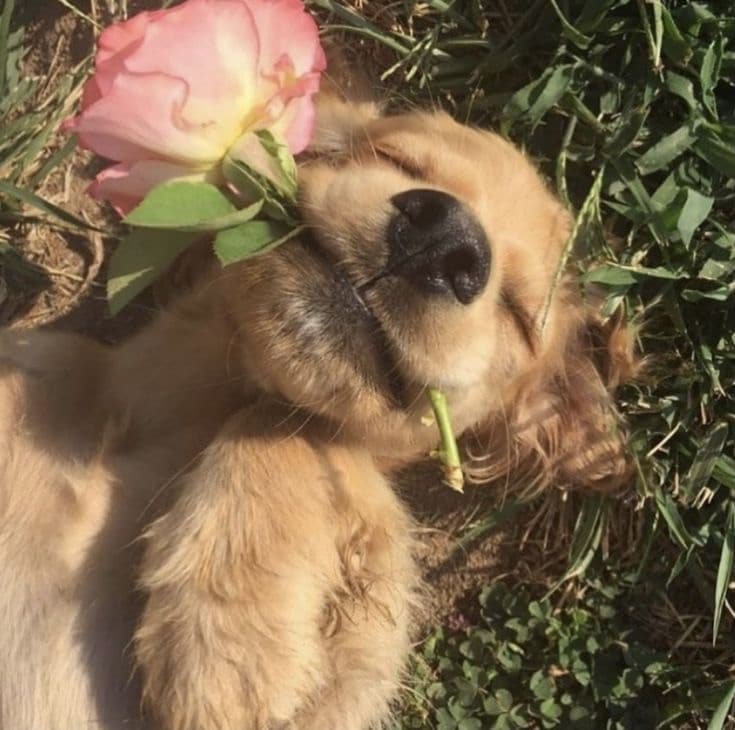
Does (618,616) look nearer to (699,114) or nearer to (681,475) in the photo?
(681,475)

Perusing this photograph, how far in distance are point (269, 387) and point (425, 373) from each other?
1.22 ft

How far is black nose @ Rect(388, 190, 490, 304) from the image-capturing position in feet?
6.73

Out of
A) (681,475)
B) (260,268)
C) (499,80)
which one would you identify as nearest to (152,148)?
(260,268)

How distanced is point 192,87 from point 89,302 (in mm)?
1793

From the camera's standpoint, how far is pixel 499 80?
3.20m

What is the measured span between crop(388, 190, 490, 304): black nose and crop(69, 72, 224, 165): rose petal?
0.40 metres

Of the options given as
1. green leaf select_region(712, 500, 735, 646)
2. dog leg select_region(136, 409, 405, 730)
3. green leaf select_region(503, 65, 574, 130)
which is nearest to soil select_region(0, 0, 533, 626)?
green leaf select_region(712, 500, 735, 646)

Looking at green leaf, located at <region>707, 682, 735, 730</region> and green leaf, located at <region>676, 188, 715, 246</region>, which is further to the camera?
green leaf, located at <region>707, 682, 735, 730</region>

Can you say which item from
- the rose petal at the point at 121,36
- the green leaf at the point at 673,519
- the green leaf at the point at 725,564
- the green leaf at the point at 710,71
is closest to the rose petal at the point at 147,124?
the rose petal at the point at 121,36

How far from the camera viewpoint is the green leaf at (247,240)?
197cm

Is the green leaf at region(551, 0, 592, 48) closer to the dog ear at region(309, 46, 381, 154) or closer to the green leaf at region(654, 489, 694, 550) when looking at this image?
the dog ear at region(309, 46, 381, 154)

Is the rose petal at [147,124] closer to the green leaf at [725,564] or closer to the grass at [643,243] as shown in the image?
the grass at [643,243]

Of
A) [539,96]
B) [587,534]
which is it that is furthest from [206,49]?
[587,534]

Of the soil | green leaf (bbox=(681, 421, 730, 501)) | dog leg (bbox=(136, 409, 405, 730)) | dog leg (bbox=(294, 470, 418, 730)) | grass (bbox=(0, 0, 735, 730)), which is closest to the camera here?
dog leg (bbox=(136, 409, 405, 730))
